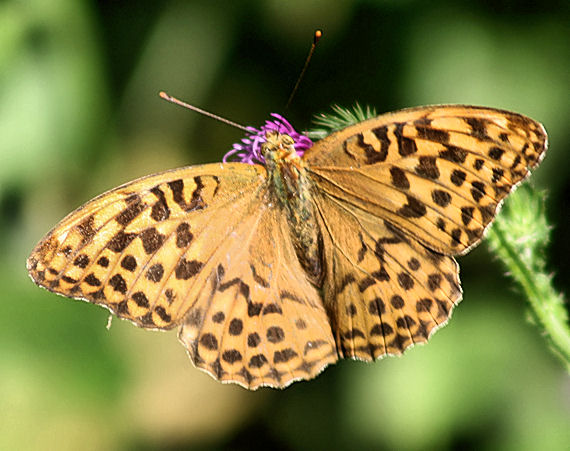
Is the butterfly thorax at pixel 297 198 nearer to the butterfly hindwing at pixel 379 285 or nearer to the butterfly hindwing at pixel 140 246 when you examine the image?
the butterfly hindwing at pixel 379 285

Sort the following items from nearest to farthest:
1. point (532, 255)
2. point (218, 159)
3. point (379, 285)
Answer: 1. point (379, 285)
2. point (532, 255)
3. point (218, 159)

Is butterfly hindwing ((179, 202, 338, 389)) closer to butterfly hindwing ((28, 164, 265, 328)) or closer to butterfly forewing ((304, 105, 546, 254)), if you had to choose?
butterfly hindwing ((28, 164, 265, 328))

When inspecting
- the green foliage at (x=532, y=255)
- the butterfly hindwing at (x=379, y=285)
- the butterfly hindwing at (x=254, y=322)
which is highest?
the green foliage at (x=532, y=255)

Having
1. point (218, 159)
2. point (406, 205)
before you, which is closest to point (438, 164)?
point (406, 205)

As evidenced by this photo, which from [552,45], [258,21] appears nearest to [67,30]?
[258,21]

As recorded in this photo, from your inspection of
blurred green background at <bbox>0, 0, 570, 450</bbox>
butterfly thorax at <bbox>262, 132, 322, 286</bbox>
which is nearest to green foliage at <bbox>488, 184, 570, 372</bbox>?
butterfly thorax at <bbox>262, 132, 322, 286</bbox>

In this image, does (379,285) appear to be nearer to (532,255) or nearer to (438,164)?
(438,164)

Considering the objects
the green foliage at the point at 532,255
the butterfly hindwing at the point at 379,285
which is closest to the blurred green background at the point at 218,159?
the green foliage at the point at 532,255
